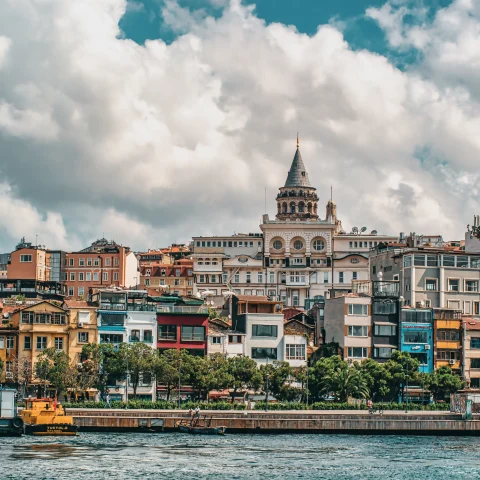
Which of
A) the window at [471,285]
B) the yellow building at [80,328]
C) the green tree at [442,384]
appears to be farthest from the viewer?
Answer: the window at [471,285]

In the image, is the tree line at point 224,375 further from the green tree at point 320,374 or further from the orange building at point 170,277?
the orange building at point 170,277

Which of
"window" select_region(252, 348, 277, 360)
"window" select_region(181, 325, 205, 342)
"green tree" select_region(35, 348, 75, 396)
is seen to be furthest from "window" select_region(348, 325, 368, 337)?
"green tree" select_region(35, 348, 75, 396)

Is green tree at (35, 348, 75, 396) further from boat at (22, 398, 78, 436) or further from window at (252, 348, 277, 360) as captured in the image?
window at (252, 348, 277, 360)

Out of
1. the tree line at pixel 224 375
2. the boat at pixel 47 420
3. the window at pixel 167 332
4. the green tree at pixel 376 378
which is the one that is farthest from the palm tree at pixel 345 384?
the boat at pixel 47 420

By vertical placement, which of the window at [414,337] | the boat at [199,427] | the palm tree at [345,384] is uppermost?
the window at [414,337]

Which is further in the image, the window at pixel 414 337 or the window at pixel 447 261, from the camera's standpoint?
the window at pixel 447 261

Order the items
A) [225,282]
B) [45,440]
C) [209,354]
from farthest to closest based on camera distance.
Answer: [225,282]
[209,354]
[45,440]

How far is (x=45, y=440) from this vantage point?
80.4 metres

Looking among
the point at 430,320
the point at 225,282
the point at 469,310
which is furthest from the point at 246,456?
the point at 225,282

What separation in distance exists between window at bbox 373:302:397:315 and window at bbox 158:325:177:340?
18.3 m

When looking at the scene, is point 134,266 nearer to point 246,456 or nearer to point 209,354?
point 209,354

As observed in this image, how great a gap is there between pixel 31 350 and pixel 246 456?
34899mm

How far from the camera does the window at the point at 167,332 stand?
10869 centimetres

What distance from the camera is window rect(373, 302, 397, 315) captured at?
369 feet
